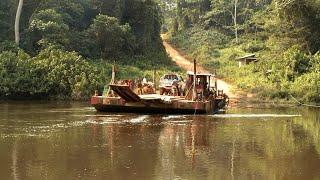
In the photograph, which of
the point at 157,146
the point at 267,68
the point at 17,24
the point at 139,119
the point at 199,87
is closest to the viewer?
the point at 157,146

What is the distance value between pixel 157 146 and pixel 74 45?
30968 mm

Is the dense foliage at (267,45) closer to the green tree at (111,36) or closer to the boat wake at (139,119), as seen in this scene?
the green tree at (111,36)

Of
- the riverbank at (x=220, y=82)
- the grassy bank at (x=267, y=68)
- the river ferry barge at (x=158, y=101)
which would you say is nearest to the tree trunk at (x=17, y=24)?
the riverbank at (x=220, y=82)

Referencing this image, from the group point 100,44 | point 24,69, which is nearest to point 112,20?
point 100,44

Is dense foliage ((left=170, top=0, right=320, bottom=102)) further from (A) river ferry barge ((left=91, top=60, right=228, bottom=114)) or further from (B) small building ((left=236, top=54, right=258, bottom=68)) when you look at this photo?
(A) river ferry barge ((left=91, top=60, right=228, bottom=114))

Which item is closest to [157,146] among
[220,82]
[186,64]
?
[220,82]

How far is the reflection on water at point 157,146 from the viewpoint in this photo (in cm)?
1282

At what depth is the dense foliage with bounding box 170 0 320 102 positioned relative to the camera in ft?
124

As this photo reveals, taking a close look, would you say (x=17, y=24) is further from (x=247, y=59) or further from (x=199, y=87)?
(x=247, y=59)

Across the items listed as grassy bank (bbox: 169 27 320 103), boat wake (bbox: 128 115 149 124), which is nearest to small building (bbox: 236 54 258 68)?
grassy bank (bbox: 169 27 320 103)

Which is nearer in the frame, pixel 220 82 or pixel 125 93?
pixel 125 93

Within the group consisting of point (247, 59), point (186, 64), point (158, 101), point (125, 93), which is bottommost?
point (158, 101)

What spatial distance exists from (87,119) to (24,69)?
13749 mm

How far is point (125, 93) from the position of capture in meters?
26.2
